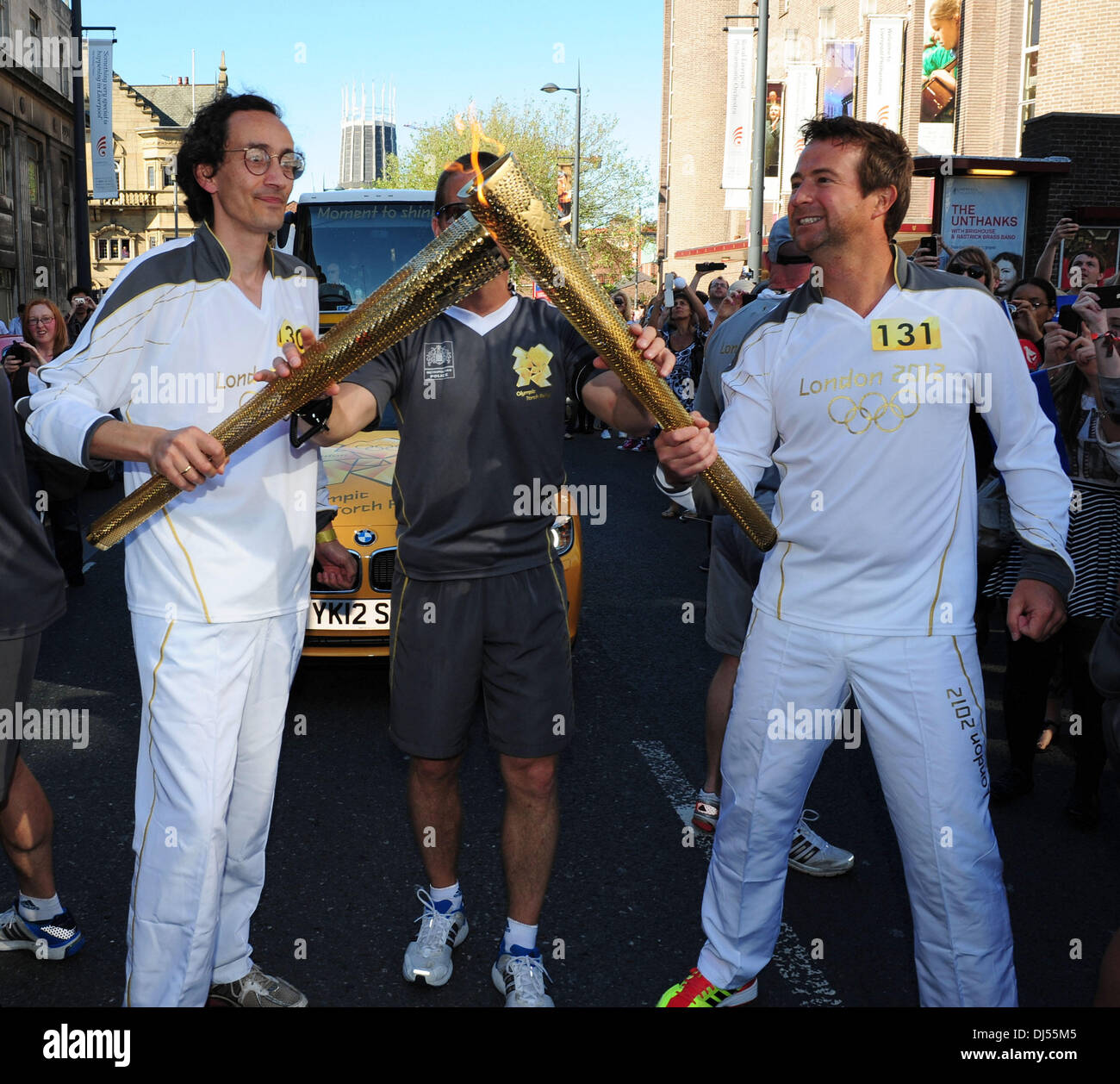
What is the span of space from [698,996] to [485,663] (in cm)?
104

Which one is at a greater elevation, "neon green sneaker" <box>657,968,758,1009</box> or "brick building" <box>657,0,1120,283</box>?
"brick building" <box>657,0,1120,283</box>

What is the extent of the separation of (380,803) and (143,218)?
87276mm

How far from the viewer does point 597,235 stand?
176 feet

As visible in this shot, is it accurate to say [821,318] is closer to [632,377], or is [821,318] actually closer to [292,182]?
[632,377]

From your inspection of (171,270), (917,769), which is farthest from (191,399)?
(917,769)

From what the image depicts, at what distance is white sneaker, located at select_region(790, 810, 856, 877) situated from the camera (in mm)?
4137

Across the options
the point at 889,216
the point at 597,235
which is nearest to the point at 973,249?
the point at 889,216

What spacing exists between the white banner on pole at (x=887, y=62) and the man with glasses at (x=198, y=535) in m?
26.2

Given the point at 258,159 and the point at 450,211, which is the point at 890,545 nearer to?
the point at 450,211

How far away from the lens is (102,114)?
27.6m

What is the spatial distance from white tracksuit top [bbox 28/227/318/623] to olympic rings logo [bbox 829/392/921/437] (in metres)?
1.35
